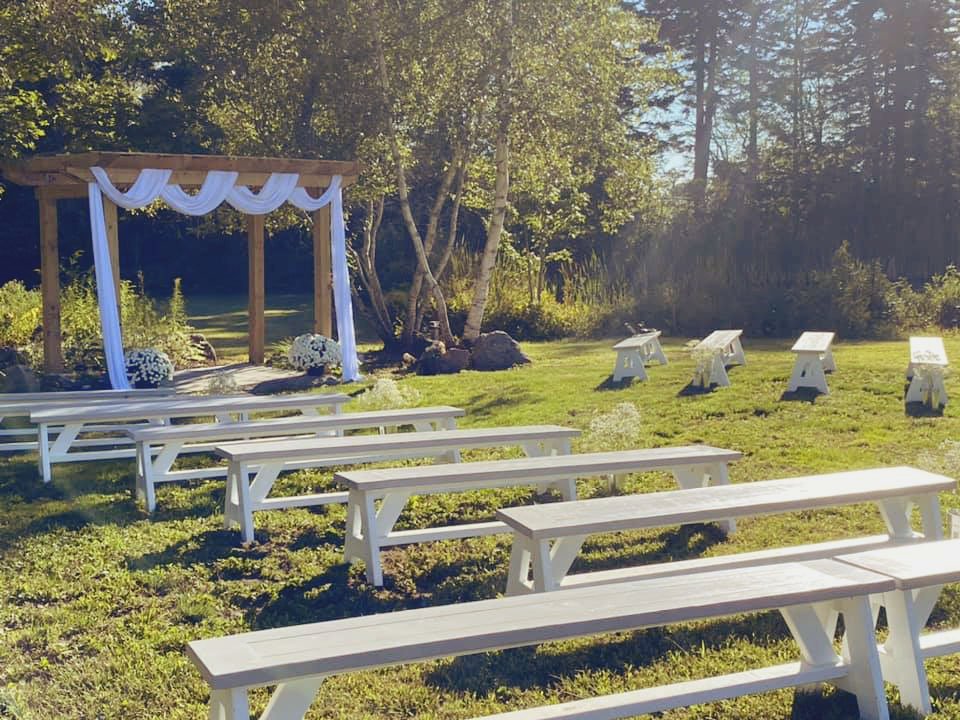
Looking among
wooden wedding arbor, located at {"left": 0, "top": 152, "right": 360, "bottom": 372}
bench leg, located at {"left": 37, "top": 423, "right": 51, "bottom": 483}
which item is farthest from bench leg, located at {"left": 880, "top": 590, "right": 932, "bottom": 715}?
wooden wedding arbor, located at {"left": 0, "top": 152, "right": 360, "bottom": 372}

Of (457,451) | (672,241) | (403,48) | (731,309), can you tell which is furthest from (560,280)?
(457,451)

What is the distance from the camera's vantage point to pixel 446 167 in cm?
1406

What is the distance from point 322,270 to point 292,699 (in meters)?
10.6

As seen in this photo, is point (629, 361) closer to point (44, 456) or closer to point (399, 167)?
point (399, 167)

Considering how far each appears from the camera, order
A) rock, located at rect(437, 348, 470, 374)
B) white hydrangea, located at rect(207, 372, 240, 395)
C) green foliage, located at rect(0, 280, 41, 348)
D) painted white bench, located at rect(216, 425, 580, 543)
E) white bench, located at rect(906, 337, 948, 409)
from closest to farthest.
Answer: painted white bench, located at rect(216, 425, 580, 543) → white bench, located at rect(906, 337, 948, 409) → white hydrangea, located at rect(207, 372, 240, 395) → rock, located at rect(437, 348, 470, 374) → green foliage, located at rect(0, 280, 41, 348)

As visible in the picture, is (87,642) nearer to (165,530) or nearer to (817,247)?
(165,530)

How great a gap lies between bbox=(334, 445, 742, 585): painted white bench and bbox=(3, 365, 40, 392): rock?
7097 millimetres

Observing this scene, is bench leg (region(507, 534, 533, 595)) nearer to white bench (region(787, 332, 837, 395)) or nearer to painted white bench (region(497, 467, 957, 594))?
painted white bench (region(497, 467, 957, 594))

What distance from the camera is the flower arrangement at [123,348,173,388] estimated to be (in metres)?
11.0

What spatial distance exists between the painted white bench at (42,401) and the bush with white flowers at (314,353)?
127 inches

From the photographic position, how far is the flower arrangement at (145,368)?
431 inches

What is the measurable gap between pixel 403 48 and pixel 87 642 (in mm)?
10006

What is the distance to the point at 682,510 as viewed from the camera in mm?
3887

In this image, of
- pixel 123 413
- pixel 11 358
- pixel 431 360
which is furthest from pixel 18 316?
pixel 123 413
